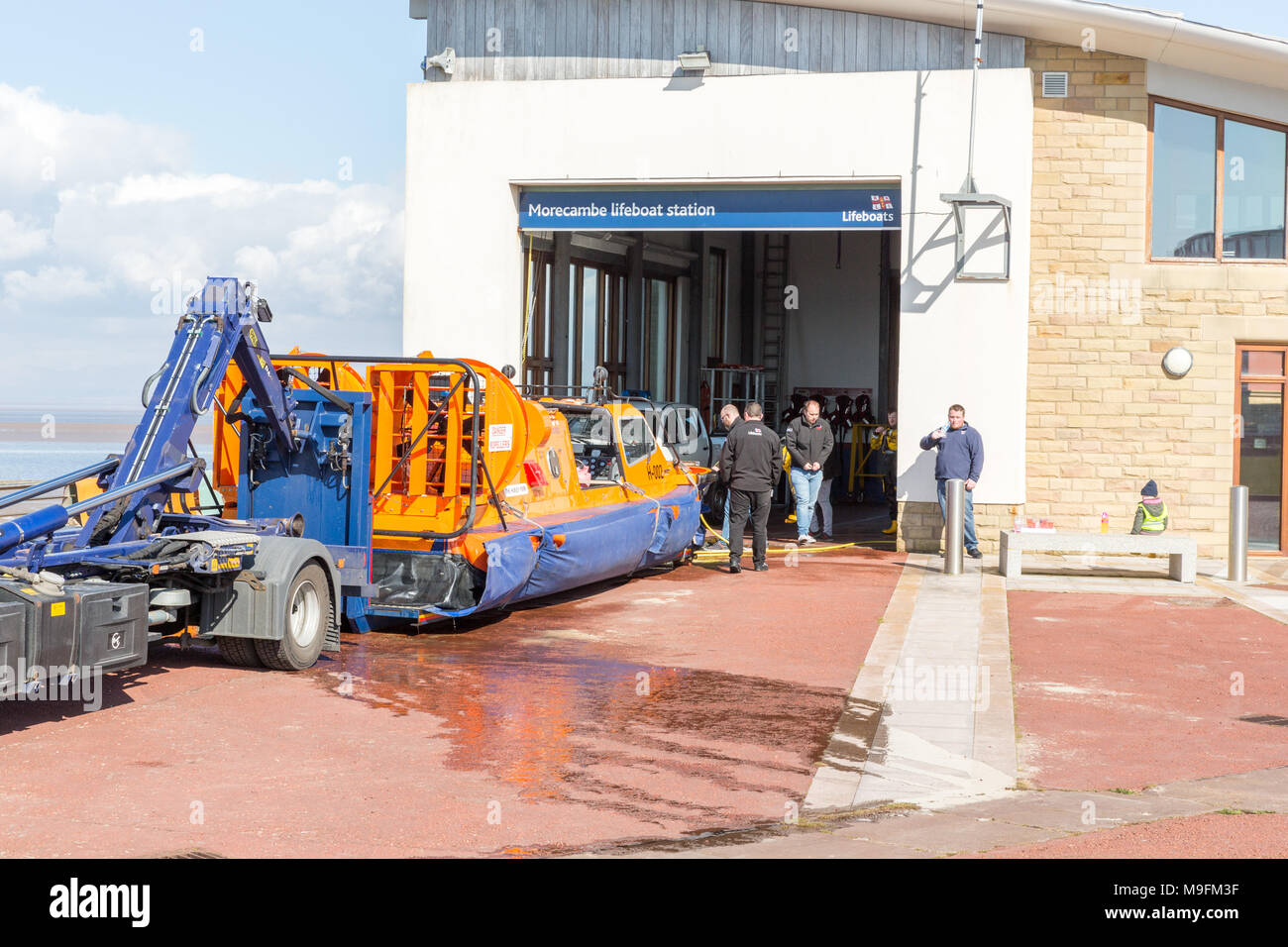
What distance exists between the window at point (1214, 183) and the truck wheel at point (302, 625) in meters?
13.4

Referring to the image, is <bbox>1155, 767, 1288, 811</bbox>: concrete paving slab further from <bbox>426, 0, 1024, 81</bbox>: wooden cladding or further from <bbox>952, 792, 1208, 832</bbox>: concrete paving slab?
<bbox>426, 0, 1024, 81</bbox>: wooden cladding

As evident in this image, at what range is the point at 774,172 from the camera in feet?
64.1

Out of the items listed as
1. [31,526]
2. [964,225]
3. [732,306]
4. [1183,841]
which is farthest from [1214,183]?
[31,526]

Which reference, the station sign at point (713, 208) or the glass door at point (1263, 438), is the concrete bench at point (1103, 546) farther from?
the station sign at point (713, 208)

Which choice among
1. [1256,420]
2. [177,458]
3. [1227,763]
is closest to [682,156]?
[1256,420]

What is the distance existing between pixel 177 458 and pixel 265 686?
5.83 feet

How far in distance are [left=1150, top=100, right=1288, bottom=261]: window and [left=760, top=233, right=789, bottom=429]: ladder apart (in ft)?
46.5

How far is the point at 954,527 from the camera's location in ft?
56.5

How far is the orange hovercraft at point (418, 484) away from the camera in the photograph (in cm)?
1177

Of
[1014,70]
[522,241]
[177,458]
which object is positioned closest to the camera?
[177,458]

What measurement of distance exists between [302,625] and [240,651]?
1.65 feet

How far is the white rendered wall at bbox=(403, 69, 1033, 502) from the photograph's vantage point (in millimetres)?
19062

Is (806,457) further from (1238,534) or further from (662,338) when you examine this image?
(662,338)
